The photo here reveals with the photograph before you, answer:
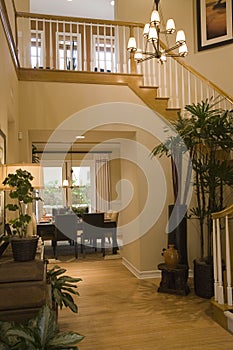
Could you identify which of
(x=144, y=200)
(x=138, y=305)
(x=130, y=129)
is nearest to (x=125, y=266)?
(x=144, y=200)

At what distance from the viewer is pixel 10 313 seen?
6.89 ft

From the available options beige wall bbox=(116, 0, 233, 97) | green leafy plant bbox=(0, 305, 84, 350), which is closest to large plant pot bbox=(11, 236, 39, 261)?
green leafy plant bbox=(0, 305, 84, 350)

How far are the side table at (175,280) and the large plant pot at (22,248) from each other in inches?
109

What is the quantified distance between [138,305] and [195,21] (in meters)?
5.56

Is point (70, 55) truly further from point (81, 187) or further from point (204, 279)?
point (81, 187)

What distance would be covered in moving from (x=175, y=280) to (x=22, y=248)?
2.96 metres

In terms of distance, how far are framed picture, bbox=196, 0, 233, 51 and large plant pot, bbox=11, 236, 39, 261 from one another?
5.76 m

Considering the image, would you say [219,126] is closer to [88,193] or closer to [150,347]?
[150,347]

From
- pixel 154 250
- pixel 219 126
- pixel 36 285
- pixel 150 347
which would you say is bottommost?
pixel 150 347

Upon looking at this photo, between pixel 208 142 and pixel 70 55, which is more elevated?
pixel 70 55

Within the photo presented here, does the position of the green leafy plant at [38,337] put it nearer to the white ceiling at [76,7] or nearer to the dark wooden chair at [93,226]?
the dark wooden chair at [93,226]

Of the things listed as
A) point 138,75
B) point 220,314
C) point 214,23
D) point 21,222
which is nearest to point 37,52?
point 138,75

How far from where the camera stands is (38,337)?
6.10 ft

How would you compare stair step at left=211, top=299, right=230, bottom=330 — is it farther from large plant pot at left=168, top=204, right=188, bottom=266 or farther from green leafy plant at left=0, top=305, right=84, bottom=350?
green leafy plant at left=0, top=305, right=84, bottom=350
